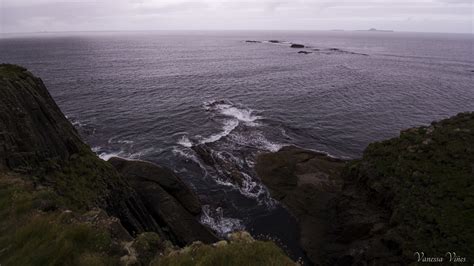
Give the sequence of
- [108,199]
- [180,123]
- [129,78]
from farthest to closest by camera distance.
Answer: [129,78] → [180,123] → [108,199]

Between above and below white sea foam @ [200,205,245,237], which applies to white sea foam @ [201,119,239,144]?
above

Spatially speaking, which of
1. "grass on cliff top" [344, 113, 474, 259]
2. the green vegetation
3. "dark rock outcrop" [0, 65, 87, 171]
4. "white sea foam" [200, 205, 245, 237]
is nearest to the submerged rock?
"white sea foam" [200, 205, 245, 237]

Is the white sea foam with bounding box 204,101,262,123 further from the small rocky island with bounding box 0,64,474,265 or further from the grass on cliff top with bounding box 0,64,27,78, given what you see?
the grass on cliff top with bounding box 0,64,27,78

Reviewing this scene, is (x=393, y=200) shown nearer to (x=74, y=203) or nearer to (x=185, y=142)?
(x=74, y=203)

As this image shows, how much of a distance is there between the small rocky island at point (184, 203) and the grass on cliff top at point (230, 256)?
0.13 feet

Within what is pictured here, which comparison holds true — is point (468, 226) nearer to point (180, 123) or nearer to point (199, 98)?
point (180, 123)

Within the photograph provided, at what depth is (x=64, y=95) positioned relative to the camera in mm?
63875

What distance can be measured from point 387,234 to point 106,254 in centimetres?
1981

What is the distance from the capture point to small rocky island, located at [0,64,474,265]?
10.9 metres

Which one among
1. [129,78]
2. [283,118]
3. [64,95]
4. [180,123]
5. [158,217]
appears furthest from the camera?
[129,78]

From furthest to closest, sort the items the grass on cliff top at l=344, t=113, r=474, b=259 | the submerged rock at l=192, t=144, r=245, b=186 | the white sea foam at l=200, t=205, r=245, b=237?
1. the submerged rock at l=192, t=144, r=245, b=186
2. the white sea foam at l=200, t=205, r=245, b=237
3. the grass on cliff top at l=344, t=113, r=474, b=259

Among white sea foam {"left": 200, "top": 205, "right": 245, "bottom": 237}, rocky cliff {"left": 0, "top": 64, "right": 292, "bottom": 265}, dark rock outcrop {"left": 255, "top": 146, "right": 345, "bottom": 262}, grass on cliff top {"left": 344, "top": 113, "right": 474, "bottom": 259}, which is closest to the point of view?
rocky cliff {"left": 0, "top": 64, "right": 292, "bottom": 265}

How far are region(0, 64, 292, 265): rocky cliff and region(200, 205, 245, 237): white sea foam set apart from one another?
106cm

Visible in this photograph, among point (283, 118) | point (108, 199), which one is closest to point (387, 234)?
point (108, 199)
